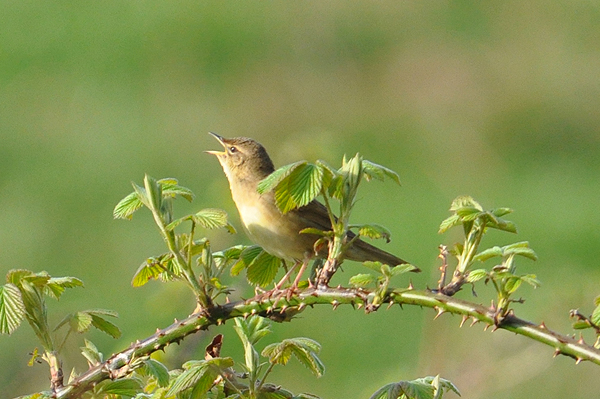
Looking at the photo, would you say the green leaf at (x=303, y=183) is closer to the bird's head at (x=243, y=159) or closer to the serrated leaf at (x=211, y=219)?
the serrated leaf at (x=211, y=219)

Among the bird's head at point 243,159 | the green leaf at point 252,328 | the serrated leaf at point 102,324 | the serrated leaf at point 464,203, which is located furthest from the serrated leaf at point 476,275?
the bird's head at point 243,159

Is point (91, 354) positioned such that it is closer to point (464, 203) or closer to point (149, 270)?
point (149, 270)

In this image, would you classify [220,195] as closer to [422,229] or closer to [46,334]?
[46,334]

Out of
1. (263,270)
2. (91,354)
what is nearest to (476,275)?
(263,270)

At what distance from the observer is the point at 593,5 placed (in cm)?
1355

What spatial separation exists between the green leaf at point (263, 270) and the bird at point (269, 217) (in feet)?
1.17

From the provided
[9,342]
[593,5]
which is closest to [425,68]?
[593,5]

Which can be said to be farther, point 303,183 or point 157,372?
point 303,183

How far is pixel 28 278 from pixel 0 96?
11.1 meters

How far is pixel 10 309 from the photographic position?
5.67 feet

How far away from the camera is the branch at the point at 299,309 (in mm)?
1708

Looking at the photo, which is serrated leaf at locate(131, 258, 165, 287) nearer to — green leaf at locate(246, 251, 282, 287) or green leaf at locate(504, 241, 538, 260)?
green leaf at locate(246, 251, 282, 287)

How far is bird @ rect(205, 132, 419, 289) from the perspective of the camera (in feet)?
10.9

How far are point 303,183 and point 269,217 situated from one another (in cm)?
177
